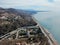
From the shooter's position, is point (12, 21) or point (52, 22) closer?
point (12, 21)

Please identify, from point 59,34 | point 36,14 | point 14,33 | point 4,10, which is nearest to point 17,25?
point 14,33

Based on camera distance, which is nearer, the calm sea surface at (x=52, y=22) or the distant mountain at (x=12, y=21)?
the distant mountain at (x=12, y=21)

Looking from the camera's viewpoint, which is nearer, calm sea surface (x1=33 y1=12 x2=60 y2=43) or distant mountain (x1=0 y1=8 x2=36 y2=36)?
distant mountain (x1=0 y1=8 x2=36 y2=36)

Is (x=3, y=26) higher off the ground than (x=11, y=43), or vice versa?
(x=3, y=26)

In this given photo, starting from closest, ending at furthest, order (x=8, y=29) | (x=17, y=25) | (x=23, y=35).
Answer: (x=23, y=35) < (x=8, y=29) < (x=17, y=25)

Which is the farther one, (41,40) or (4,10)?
(4,10)

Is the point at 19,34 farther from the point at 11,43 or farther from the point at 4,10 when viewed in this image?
the point at 4,10

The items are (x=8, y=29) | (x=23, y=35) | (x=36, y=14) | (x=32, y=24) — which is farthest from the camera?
(x=36, y=14)

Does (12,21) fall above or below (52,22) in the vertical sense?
above
